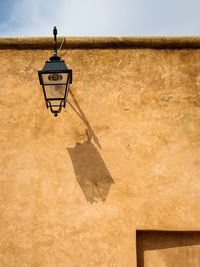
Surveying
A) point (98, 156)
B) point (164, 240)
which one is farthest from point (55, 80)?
point (164, 240)

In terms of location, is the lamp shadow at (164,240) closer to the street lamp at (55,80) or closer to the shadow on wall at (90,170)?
the shadow on wall at (90,170)

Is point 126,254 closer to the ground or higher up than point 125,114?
closer to the ground

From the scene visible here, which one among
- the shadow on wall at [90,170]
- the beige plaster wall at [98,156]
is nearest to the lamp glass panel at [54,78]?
the beige plaster wall at [98,156]

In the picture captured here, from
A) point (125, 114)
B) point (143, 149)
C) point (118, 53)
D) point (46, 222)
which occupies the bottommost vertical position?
point (46, 222)

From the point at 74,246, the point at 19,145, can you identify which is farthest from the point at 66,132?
the point at 74,246

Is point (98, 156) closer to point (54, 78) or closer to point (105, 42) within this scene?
point (54, 78)

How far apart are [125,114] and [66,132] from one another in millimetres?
818

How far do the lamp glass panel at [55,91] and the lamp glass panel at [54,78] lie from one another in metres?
0.05

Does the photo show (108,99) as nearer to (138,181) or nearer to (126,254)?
(138,181)

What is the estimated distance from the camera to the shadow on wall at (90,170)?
5559 millimetres

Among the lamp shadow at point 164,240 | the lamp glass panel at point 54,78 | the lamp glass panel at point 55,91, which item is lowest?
the lamp shadow at point 164,240

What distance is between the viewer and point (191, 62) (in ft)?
19.7

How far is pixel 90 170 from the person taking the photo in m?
5.64

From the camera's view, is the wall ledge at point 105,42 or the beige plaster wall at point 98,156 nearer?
the beige plaster wall at point 98,156
